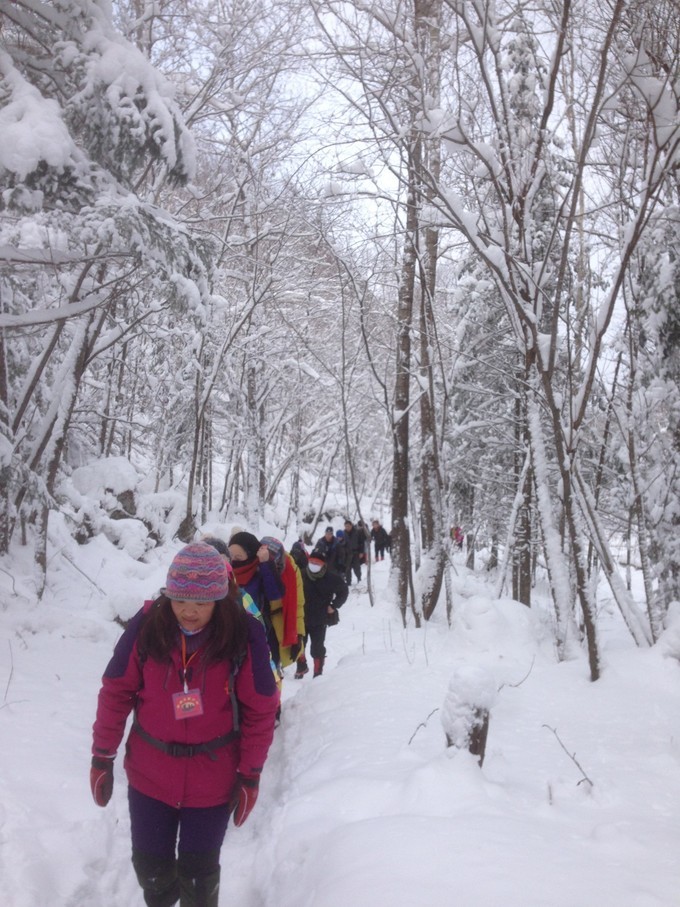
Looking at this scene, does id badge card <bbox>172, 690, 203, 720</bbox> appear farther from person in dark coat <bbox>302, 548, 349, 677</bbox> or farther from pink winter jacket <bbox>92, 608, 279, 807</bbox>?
person in dark coat <bbox>302, 548, 349, 677</bbox>

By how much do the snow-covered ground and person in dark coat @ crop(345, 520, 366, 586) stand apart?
7911mm

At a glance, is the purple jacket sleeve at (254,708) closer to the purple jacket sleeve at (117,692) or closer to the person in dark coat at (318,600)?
the purple jacket sleeve at (117,692)

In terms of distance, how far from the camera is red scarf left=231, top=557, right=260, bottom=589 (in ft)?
17.8

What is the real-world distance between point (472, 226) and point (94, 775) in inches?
180

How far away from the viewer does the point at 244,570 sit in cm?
543

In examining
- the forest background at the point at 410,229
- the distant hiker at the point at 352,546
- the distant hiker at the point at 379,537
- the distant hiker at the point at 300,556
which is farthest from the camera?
the distant hiker at the point at 379,537

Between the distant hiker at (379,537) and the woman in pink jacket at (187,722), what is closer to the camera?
the woman in pink jacket at (187,722)

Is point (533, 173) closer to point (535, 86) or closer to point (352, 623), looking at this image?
point (535, 86)

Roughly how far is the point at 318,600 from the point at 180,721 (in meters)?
5.13

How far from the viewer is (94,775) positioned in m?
2.71

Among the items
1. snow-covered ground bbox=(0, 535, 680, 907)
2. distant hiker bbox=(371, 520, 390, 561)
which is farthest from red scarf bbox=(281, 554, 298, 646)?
distant hiker bbox=(371, 520, 390, 561)

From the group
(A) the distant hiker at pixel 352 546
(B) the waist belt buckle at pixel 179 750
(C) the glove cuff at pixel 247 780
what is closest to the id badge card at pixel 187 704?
(B) the waist belt buckle at pixel 179 750

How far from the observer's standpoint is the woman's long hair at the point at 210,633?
106 inches

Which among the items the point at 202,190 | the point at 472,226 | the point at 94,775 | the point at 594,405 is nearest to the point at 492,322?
the point at 594,405
